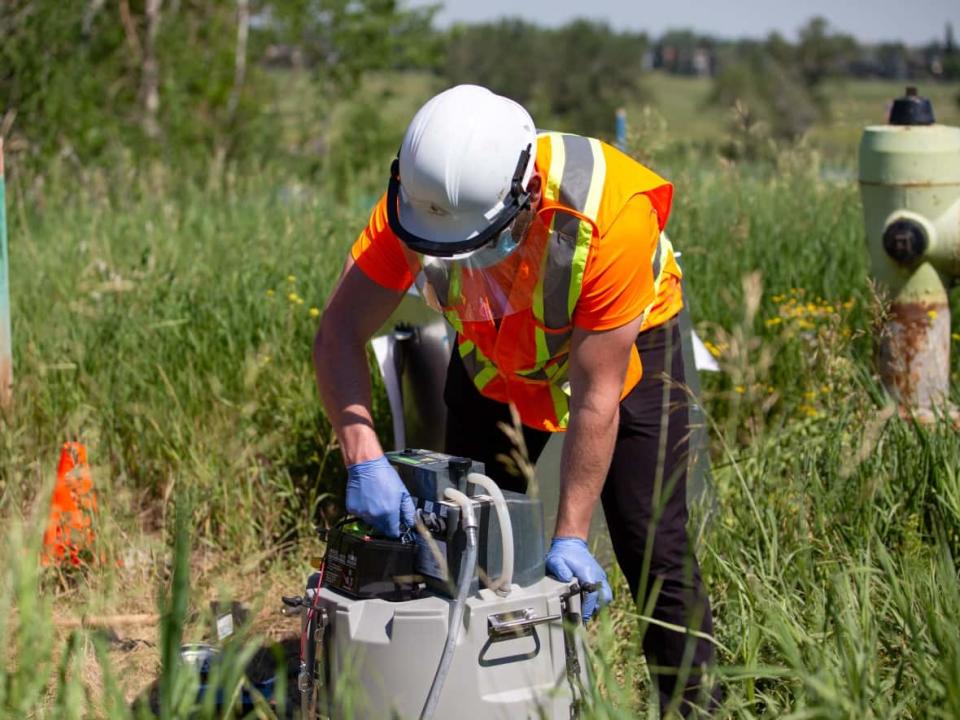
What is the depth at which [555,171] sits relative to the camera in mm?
2430

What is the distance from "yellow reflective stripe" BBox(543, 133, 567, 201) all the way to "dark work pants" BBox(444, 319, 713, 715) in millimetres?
512

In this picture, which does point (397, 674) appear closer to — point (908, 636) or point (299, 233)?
point (908, 636)

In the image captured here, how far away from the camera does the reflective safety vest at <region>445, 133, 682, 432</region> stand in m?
2.39

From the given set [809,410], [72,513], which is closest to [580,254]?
[809,410]

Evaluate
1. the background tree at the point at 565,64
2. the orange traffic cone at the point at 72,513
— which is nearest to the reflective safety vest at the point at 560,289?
the orange traffic cone at the point at 72,513

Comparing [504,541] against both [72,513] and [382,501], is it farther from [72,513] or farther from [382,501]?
[72,513]

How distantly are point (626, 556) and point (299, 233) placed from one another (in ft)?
9.12

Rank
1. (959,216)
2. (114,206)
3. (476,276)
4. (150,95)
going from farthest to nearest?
(150,95)
(114,206)
(959,216)
(476,276)

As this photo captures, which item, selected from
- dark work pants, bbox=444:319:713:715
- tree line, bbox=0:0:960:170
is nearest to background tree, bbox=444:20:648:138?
tree line, bbox=0:0:960:170

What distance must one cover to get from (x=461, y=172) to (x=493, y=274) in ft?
0.93

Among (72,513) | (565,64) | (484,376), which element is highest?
(565,64)

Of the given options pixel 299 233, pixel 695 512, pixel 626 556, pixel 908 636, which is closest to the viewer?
pixel 908 636

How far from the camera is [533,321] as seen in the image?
8.29ft

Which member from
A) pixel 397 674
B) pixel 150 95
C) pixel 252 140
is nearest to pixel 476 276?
pixel 397 674
